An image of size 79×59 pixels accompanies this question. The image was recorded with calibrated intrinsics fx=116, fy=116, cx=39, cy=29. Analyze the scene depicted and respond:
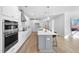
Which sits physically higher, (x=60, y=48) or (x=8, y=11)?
(x=8, y=11)

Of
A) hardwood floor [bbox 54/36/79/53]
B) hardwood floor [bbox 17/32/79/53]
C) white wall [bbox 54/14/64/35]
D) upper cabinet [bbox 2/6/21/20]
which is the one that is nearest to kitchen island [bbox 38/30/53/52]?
hardwood floor [bbox 17/32/79/53]

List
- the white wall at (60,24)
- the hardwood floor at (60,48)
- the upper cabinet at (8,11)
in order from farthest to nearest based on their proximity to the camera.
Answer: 1. the white wall at (60,24)
2. the hardwood floor at (60,48)
3. the upper cabinet at (8,11)

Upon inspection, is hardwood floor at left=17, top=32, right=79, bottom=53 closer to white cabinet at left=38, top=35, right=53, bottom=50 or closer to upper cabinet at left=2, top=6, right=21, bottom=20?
white cabinet at left=38, top=35, right=53, bottom=50

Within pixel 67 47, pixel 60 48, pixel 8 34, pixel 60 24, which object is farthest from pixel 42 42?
pixel 60 24

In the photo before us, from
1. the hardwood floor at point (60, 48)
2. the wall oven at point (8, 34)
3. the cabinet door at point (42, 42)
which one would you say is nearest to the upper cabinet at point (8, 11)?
the wall oven at point (8, 34)

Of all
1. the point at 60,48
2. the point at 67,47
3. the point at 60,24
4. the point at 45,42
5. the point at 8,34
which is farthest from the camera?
the point at 60,24

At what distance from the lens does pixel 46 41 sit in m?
5.21

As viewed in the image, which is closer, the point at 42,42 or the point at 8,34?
the point at 8,34

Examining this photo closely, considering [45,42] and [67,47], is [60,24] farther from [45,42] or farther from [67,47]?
[45,42]

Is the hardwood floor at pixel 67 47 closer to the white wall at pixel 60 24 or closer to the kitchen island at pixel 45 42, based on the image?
the kitchen island at pixel 45 42
